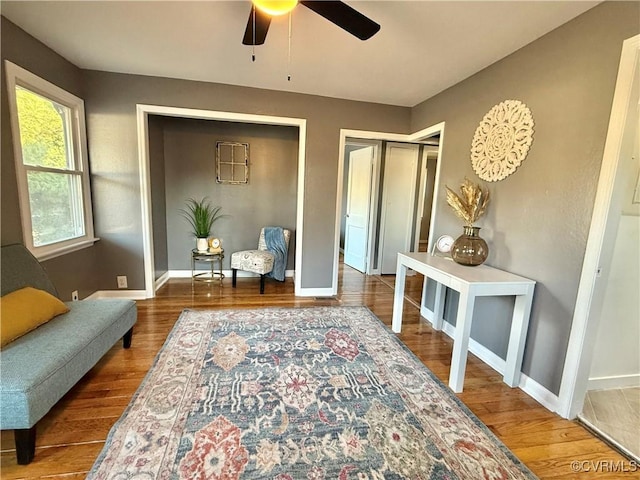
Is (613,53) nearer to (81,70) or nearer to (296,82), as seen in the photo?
(296,82)

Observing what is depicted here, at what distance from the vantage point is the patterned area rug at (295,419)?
1.36m

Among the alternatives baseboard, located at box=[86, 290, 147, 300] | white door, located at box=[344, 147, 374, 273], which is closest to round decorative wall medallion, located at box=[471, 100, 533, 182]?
white door, located at box=[344, 147, 374, 273]

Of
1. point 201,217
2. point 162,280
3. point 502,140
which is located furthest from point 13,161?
point 502,140

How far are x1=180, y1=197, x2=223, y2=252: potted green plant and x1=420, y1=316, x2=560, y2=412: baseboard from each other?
10.3ft

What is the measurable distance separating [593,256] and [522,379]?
1.00m

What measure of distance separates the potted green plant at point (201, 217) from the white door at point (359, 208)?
2.36 metres

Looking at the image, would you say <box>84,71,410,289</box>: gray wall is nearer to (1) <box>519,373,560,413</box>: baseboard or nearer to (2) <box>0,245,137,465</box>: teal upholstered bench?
(2) <box>0,245,137,465</box>: teal upholstered bench

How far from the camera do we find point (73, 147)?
287 cm

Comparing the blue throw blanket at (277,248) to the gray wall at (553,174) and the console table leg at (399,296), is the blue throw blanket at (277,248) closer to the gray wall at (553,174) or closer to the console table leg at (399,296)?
the console table leg at (399,296)

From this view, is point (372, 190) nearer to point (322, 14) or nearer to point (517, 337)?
point (517, 337)

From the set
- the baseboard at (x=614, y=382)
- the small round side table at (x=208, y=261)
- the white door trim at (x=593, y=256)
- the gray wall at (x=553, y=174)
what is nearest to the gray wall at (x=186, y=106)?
the small round side table at (x=208, y=261)

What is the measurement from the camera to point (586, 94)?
1.69m

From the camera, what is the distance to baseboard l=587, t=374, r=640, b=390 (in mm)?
2012

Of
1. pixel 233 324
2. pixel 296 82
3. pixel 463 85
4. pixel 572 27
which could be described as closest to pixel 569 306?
pixel 572 27
